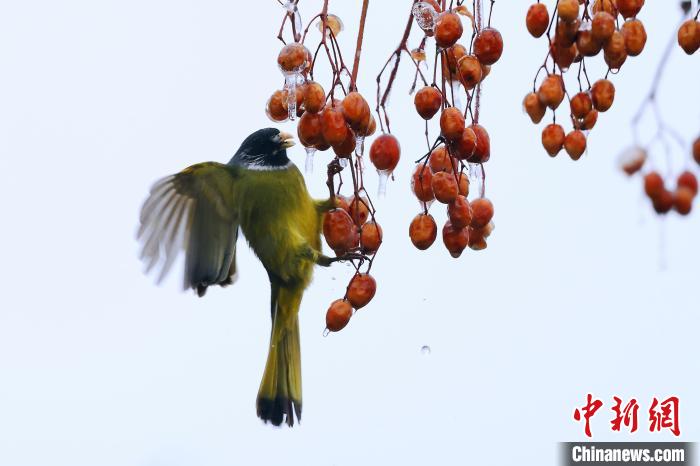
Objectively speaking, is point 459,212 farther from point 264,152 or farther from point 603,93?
point 264,152

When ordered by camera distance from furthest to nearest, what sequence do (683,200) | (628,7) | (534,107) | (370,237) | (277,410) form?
(277,410)
(370,237)
(534,107)
(628,7)
(683,200)

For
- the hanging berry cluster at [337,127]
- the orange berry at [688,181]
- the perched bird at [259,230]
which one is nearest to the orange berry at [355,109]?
the hanging berry cluster at [337,127]

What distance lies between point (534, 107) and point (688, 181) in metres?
0.58

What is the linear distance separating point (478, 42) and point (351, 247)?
497 mm

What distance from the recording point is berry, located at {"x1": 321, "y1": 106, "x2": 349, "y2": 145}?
5.94ft

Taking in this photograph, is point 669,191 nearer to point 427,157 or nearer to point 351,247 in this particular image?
point 427,157

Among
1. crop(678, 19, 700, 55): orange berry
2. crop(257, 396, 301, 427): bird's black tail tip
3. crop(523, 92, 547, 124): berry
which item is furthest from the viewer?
crop(257, 396, 301, 427): bird's black tail tip

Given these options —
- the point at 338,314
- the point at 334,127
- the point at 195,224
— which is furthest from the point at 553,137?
the point at 195,224

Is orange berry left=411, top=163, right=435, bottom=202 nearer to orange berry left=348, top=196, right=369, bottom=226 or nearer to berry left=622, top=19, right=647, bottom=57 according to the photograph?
orange berry left=348, top=196, right=369, bottom=226

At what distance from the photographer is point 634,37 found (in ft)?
5.90

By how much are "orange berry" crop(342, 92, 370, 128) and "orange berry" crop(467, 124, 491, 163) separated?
23cm

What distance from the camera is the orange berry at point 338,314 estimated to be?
2160mm

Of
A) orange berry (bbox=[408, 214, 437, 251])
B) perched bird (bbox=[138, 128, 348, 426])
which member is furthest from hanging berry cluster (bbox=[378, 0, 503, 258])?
perched bird (bbox=[138, 128, 348, 426])

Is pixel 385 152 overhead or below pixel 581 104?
below
